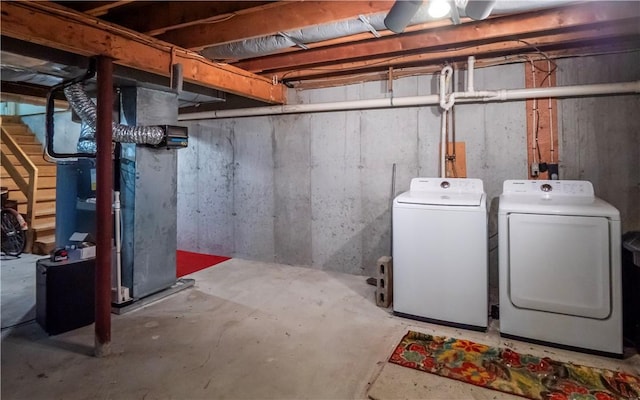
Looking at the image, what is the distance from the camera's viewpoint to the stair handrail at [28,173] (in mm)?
5262

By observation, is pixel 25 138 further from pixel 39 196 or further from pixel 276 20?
pixel 276 20

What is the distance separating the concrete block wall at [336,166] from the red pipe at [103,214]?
2242 mm

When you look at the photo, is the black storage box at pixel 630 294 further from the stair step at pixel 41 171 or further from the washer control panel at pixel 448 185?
the stair step at pixel 41 171

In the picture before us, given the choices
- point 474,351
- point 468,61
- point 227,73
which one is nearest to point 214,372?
point 474,351

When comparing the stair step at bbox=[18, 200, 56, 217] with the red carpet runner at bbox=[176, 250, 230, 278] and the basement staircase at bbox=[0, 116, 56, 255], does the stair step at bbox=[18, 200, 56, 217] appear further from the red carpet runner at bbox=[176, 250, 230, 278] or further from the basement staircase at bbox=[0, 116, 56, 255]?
the red carpet runner at bbox=[176, 250, 230, 278]

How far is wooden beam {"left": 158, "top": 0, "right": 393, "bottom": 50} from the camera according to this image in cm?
220

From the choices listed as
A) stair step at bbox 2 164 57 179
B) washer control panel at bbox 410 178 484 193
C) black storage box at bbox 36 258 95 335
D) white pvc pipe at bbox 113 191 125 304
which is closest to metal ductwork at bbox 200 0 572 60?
washer control panel at bbox 410 178 484 193

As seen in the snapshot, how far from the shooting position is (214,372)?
2123 mm

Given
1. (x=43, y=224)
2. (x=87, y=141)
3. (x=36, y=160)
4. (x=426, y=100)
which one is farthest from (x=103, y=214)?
(x=36, y=160)

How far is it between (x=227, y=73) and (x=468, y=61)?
7.20 feet

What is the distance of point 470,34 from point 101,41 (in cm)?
258

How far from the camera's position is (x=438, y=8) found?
2.06m

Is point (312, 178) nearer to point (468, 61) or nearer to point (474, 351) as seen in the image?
point (468, 61)

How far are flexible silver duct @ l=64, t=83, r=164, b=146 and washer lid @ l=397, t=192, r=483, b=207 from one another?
213 centimetres
